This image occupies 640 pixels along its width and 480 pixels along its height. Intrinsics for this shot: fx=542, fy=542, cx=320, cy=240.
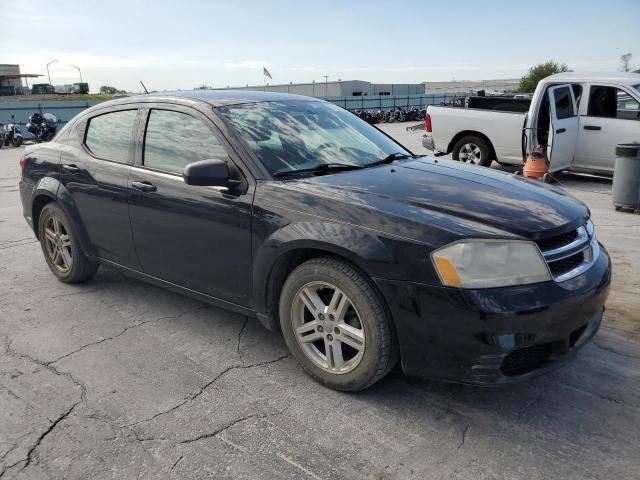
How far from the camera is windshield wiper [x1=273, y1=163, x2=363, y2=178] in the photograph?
3271mm

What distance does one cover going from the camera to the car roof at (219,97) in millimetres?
3752

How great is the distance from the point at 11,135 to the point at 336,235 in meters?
22.7

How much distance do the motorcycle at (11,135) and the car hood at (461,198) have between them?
72.7 ft

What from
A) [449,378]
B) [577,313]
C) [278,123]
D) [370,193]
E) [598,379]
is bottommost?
[598,379]

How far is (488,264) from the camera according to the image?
8.30ft

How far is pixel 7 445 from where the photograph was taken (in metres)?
2.61

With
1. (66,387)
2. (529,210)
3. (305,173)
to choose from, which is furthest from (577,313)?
(66,387)

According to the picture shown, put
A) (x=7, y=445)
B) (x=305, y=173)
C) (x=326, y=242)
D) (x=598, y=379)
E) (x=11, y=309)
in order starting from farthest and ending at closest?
(x=11, y=309)
(x=305, y=173)
(x=598, y=379)
(x=326, y=242)
(x=7, y=445)

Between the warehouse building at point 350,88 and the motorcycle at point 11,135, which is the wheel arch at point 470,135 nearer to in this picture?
the motorcycle at point 11,135

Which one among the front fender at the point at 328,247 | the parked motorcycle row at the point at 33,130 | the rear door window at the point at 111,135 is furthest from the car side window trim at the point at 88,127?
the parked motorcycle row at the point at 33,130

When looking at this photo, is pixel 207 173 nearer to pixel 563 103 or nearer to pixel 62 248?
pixel 62 248

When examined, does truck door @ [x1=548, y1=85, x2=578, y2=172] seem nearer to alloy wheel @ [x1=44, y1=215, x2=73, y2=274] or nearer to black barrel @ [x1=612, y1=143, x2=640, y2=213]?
black barrel @ [x1=612, y1=143, x2=640, y2=213]

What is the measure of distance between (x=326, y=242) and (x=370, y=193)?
39 centimetres

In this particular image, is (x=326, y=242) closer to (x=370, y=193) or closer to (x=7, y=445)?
(x=370, y=193)
